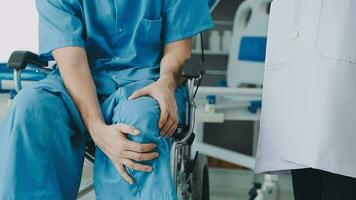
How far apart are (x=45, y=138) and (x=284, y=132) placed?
582 mm

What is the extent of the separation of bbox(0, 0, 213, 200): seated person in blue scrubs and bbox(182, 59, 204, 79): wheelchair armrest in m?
0.06

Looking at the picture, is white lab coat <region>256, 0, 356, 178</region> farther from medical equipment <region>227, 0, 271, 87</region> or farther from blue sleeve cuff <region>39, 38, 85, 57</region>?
medical equipment <region>227, 0, 271, 87</region>

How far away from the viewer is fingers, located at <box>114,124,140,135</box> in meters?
0.97

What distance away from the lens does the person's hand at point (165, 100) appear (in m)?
1.05

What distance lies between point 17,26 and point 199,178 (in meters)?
1.04

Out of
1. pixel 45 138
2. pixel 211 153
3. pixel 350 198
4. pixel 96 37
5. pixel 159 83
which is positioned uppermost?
pixel 96 37

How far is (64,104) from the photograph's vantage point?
1.10 metres

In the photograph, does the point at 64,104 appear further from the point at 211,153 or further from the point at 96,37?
the point at 211,153

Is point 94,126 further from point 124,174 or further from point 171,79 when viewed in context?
point 171,79

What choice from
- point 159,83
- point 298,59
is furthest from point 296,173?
point 159,83

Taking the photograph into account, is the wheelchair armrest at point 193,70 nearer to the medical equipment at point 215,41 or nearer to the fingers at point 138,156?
the fingers at point 138,156

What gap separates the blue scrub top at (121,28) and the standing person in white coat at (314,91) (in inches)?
11.4

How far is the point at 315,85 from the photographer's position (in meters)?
1.02

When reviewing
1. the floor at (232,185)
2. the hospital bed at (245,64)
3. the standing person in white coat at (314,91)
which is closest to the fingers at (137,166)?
the standing person in white coat at (314,91)
